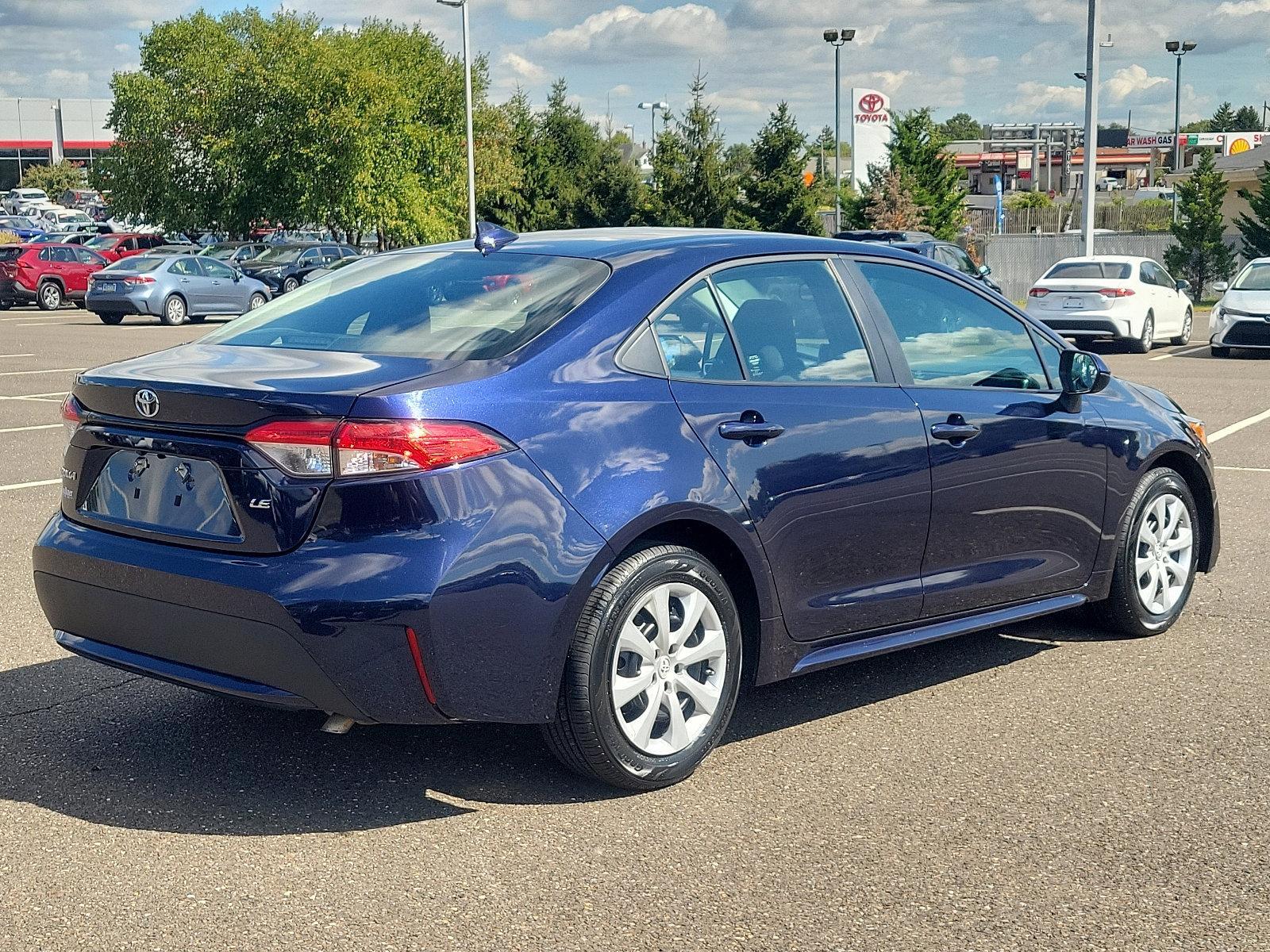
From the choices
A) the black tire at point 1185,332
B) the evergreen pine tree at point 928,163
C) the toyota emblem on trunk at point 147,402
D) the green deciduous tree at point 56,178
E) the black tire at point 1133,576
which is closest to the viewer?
the toyota emblem on trunk at point 147,402

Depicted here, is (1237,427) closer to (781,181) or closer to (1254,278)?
(1254,278)

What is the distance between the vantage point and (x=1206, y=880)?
3.83m

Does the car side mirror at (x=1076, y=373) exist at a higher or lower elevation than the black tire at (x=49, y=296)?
higher

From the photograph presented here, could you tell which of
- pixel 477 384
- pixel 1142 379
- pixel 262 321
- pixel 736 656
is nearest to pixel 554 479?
pixel 477 384

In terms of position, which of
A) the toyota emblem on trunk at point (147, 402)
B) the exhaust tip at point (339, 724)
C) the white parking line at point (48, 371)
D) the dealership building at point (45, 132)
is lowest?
the white parking line at point (48, 371)

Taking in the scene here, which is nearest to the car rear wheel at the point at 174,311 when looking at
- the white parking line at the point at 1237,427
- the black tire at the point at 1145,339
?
the black tire at the point at 1145,339

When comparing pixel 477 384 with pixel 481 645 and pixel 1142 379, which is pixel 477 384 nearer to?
pixel 481 645

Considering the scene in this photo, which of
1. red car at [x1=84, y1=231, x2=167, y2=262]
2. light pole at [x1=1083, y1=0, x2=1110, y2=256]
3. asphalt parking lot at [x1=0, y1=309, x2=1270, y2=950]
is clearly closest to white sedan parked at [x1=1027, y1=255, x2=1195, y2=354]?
light pole at [x1=1083, y1=0, x2=1110, y2=256]

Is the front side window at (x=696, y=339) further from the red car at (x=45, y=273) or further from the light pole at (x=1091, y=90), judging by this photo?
the red car at (x=45, y=273)

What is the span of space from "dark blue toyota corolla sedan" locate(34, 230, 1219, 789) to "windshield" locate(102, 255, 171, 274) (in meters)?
27.6

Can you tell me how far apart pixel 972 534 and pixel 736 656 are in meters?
1.17

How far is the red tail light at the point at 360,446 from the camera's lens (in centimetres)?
399

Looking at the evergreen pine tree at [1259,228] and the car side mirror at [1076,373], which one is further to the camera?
the evergreen pine tree at [1259,228]

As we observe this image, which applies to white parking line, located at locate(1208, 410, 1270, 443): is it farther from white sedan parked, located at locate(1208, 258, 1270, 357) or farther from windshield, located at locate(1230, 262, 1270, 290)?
windshield, located at locate(1230, 262, 1270, 290)
